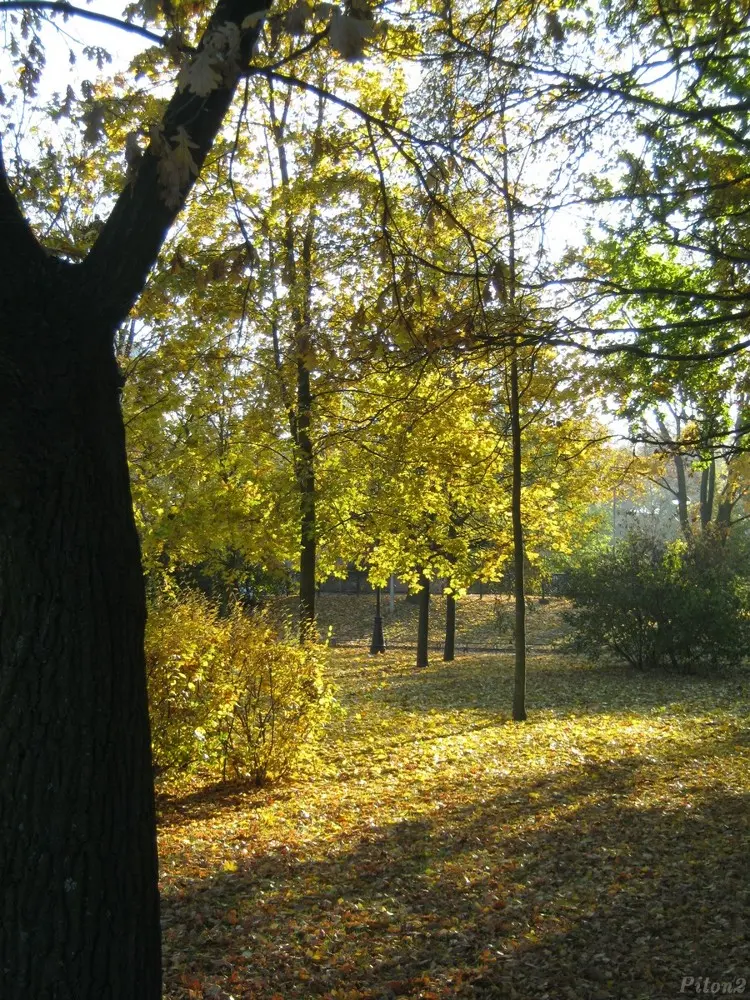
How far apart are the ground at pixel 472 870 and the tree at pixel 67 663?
1.59 metres

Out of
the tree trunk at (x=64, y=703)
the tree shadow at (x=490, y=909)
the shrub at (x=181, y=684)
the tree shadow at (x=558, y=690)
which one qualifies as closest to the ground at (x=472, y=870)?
the tree shadow at (x=490, y=909)

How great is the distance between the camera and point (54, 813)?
2.61m

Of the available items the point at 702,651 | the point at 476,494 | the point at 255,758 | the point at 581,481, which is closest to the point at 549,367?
the point at 476,494

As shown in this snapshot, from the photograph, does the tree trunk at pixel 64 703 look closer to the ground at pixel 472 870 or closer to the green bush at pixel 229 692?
the ground at pixel 472 870

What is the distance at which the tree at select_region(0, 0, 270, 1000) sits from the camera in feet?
8.47

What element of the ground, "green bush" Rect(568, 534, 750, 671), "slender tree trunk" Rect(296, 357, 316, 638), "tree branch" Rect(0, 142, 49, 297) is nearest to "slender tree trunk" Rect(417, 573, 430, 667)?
"green bush" Rect(568, 534, 750, 671)

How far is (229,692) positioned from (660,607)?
12135 mm

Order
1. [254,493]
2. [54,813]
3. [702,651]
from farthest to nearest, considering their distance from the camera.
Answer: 1. [702,651]
2. [254,493]
3. [54,813]

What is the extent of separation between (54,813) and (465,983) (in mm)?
2454

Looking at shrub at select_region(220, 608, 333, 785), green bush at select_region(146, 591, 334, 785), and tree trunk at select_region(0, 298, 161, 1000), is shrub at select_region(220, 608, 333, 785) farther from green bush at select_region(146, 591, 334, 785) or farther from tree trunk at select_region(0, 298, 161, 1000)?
tree trunk at select_region(0, 298, 161, 1000)

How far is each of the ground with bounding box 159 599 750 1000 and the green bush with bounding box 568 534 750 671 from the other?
6.30 meters

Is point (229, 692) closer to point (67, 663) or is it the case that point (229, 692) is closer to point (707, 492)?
point (67, 663)

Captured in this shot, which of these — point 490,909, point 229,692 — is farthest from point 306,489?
point 490,909

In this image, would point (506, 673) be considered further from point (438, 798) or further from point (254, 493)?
point (438, 798)
